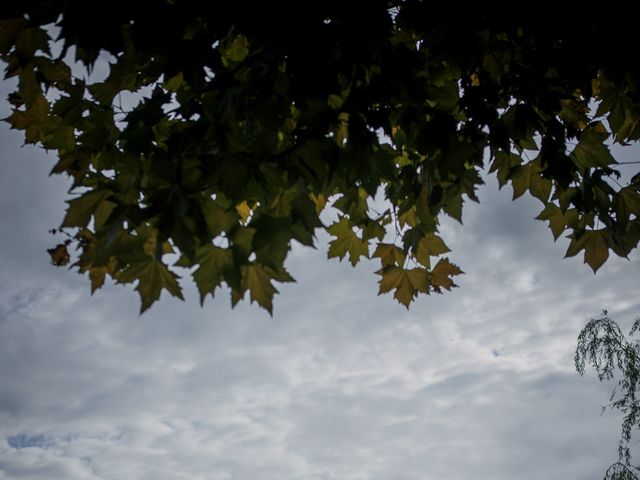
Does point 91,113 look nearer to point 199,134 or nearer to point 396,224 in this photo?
point 199,134

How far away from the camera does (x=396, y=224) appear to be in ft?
12.8

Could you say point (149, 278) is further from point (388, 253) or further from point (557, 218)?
point (557, 218)

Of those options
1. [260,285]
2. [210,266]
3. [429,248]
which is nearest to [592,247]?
[429,248]

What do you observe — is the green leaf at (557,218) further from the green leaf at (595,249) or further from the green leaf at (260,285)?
the green leaf at (260,285)

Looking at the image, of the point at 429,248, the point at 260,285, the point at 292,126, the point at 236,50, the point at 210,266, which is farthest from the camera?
the point at 429,248

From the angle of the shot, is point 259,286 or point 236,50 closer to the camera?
point 259,286

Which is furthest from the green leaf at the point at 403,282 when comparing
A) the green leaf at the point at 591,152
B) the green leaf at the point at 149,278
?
the green leaf at the point at 149,278

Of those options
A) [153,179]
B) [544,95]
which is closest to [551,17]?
[544,95]


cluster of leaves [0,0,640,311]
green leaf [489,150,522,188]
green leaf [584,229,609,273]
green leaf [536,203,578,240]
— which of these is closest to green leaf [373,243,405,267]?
cluster of leaves [0,0,640,311]

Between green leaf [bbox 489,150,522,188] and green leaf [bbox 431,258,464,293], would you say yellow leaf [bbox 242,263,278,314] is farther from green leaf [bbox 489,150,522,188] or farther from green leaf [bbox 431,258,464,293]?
green leaf [bbox 489,150,522,188]

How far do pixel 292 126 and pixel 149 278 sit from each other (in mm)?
1178

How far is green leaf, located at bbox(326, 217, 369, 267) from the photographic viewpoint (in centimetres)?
412

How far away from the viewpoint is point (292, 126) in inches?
128

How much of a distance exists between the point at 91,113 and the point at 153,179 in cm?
100
